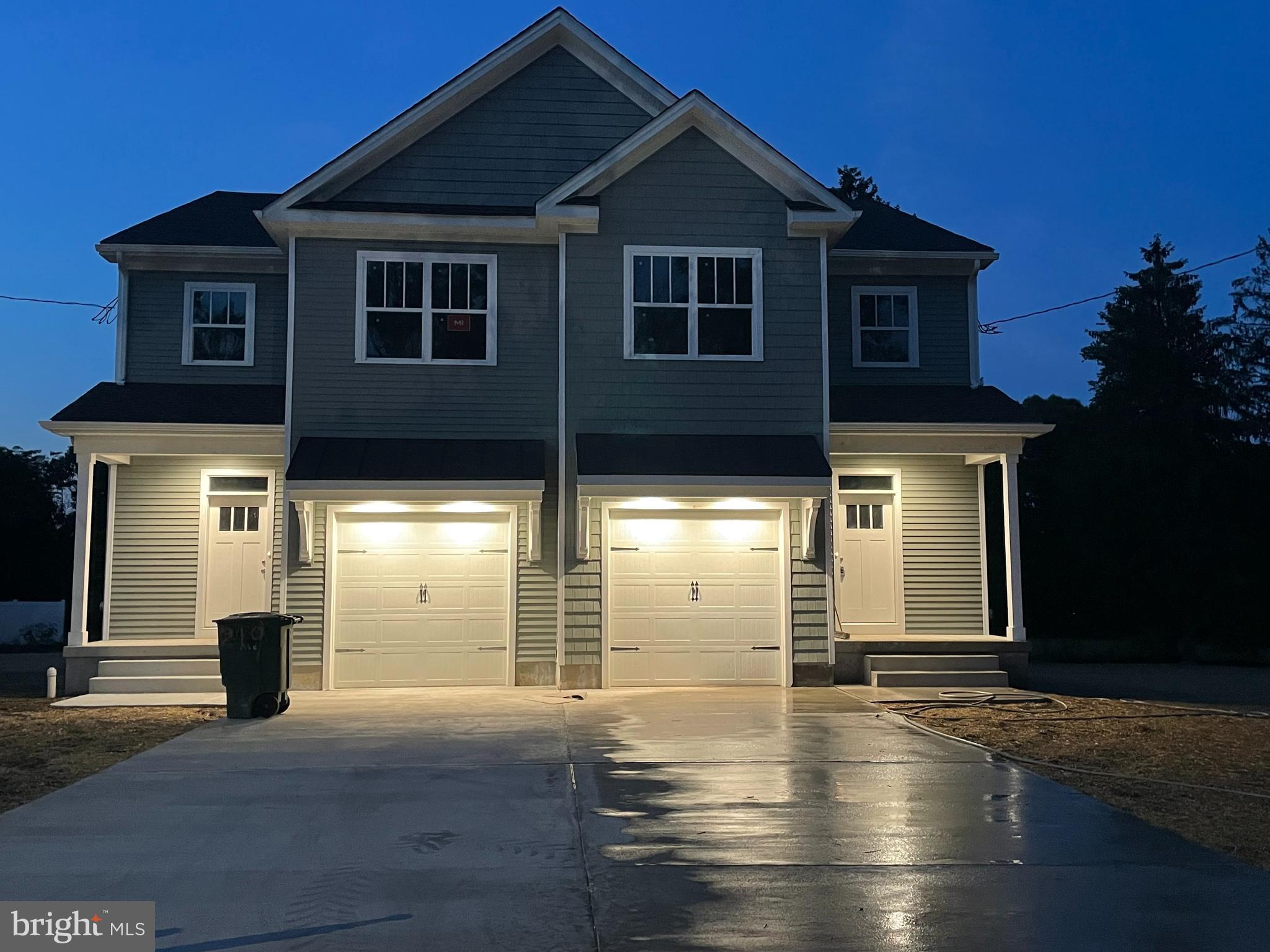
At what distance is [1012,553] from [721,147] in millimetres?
6657

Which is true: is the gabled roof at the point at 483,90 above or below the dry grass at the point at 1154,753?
above

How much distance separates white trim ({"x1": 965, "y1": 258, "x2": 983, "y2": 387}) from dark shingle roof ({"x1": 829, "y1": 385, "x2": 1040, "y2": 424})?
0.21 meters

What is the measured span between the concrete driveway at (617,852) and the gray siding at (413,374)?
5023 mm

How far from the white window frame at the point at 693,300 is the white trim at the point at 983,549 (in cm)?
401

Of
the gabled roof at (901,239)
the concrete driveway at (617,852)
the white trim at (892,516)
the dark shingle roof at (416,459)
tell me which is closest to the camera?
the concrete driveway at (617,852)

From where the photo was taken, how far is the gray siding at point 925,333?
56.2ft

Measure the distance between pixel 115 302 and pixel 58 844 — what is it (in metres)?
12.1

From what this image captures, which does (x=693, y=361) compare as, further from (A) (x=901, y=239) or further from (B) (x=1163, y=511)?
(B) (x=1163, y=511)

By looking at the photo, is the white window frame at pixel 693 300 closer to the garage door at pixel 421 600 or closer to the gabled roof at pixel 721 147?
the gabled roof at pixel 721 147

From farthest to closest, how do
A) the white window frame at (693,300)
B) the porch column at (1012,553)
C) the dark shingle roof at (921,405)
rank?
the dark shingle roof at (921,405), the porch column at (1012,553), the white window frame at (693,300)

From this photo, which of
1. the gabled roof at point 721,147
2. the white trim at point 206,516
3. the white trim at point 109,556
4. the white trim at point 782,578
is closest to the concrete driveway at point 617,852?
the white trim at point 782,578

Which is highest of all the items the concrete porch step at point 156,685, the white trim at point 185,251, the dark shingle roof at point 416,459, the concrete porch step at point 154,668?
the white trim at point 185,251

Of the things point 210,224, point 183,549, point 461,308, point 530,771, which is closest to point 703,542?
point 461,308

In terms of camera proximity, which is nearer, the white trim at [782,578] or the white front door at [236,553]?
the white trim at [782,578]
